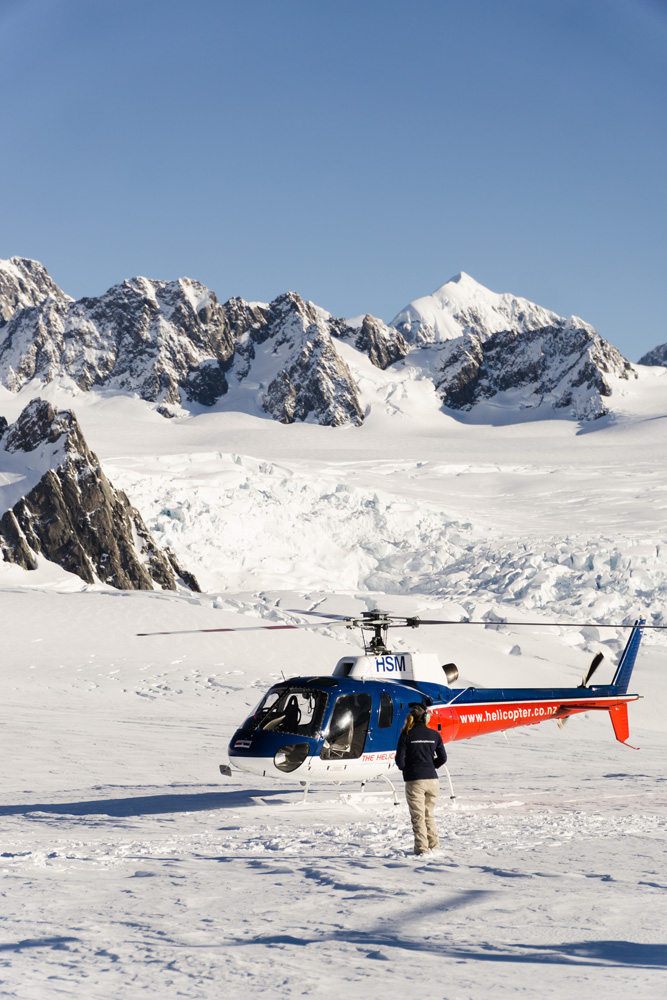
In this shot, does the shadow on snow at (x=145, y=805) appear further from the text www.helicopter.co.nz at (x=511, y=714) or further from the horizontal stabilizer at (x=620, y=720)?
the horizontal stabilizer at (x=620, y=720)

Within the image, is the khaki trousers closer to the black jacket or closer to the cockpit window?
the black jacket

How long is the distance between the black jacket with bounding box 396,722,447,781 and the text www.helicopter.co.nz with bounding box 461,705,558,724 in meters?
3.19

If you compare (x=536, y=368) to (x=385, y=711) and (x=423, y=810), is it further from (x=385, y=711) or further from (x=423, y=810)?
(x=423, y=810)

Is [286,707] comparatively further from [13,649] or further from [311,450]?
[311,450]

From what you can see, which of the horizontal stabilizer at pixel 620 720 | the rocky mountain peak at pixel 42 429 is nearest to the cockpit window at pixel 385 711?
the horizontal stabilizer at pixel 620 720

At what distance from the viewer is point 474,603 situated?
33406 mm

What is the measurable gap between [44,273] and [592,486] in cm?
12889

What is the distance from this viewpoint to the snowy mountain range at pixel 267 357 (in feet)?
361

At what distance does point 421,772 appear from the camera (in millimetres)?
7297

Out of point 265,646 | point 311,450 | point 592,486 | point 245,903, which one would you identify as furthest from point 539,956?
point 311,450

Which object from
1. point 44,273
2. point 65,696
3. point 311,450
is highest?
point 44,273

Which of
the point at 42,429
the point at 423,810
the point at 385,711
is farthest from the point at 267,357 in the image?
the point at 423,810

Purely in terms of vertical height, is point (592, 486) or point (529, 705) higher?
point (592, 486)

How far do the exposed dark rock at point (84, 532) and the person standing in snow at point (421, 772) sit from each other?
35.1 meters
